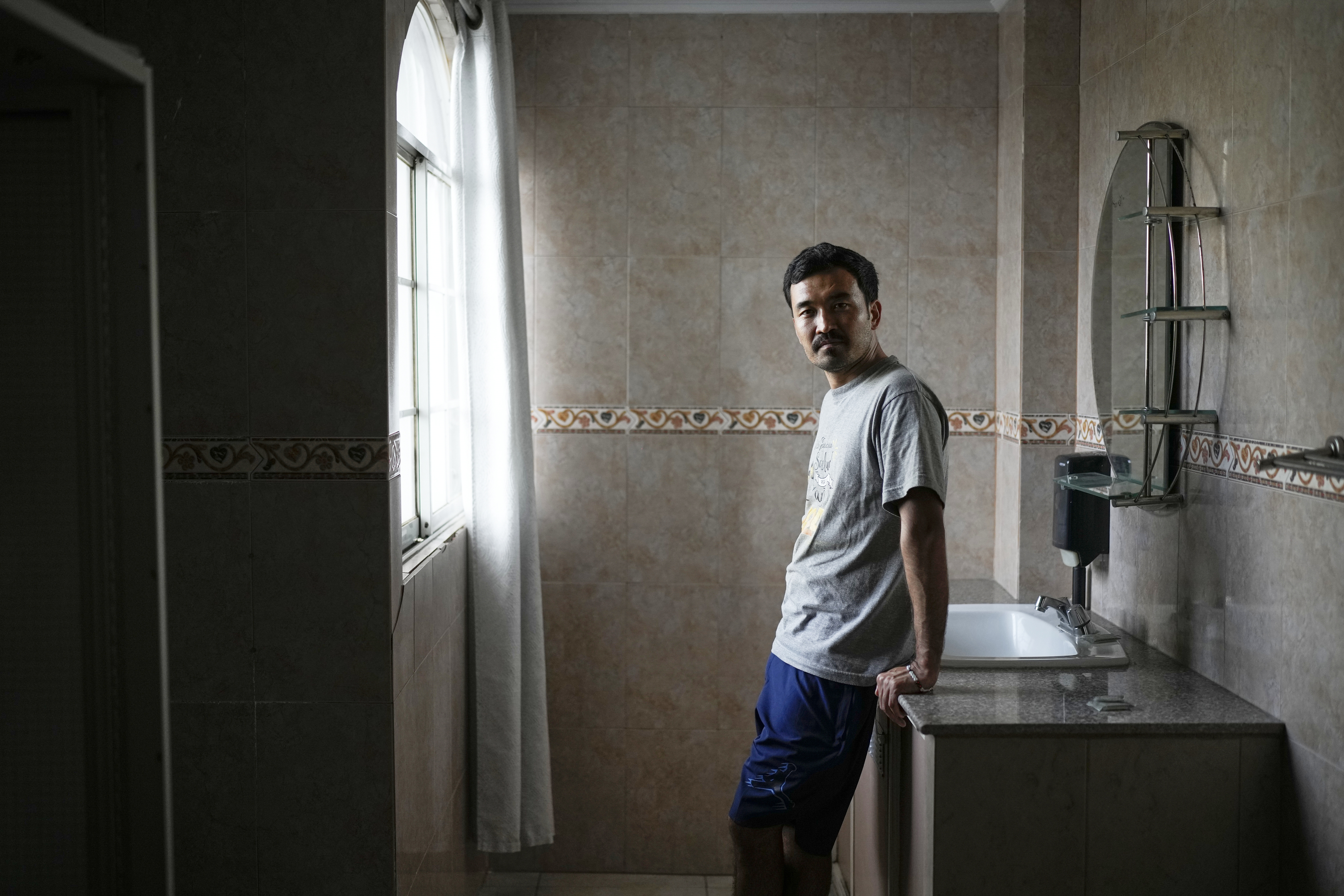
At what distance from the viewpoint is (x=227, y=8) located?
74.9 inches

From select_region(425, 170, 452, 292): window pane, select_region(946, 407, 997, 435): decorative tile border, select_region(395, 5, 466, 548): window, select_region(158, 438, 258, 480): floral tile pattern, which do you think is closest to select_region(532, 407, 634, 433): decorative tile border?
select_region(395, 5, 466, 548): window

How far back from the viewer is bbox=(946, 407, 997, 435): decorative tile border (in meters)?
3.22

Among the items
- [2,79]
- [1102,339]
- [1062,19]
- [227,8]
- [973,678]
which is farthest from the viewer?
[1062,19]

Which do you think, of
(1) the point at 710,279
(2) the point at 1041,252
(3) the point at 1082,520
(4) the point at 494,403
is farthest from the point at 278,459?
(2) the point at 1041,252

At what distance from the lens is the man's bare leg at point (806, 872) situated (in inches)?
85.6

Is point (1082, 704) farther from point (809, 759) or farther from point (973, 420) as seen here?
point (973, 420)

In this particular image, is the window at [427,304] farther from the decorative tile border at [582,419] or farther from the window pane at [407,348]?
the decorative tile border at [582,419]

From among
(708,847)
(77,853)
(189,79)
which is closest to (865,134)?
(189,79)

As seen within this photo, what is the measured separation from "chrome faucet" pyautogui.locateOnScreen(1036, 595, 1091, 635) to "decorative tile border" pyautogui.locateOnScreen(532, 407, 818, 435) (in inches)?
35.8

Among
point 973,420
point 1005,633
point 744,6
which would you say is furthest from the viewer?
point 973,420

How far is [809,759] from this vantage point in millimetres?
2109

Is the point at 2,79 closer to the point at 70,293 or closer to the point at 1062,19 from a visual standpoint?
the point at 70,293

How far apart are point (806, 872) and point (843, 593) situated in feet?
1.91

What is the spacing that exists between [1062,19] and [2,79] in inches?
104
